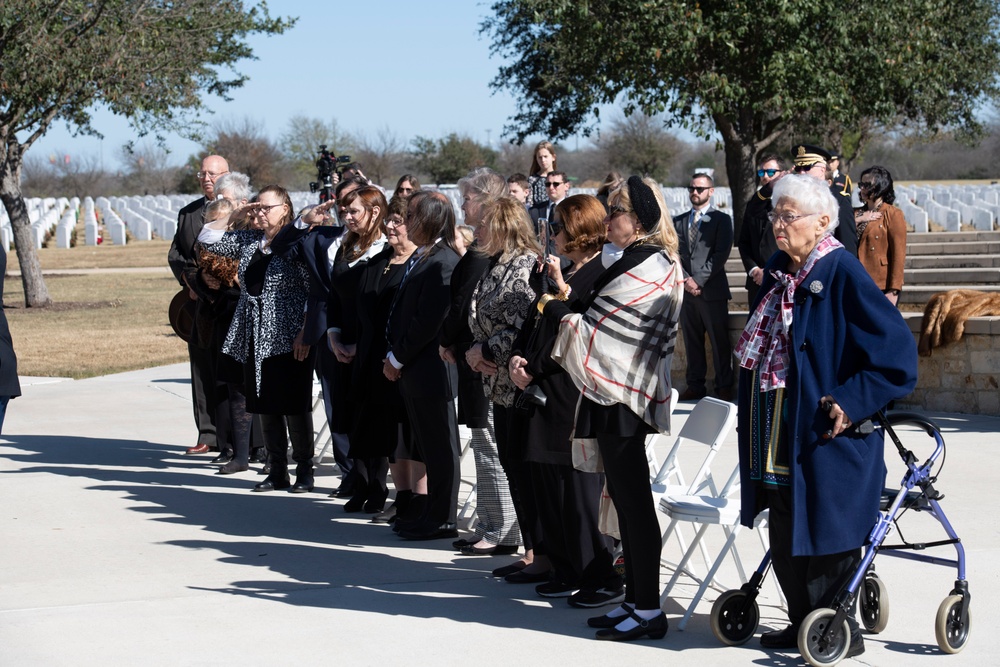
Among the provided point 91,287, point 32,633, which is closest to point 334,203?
point 32,633

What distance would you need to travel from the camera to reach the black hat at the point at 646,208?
5094 millimetres

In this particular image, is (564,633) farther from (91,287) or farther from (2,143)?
(91,287)

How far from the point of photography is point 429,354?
22.5 ft

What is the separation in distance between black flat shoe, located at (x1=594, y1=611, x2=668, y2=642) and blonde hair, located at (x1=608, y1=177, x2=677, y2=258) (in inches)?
57.3

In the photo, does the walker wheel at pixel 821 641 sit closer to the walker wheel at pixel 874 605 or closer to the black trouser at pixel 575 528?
the walker wheel at pixel 874 605

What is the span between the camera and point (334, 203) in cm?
789

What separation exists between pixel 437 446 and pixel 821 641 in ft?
9.40

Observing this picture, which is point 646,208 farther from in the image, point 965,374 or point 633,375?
point 965,374

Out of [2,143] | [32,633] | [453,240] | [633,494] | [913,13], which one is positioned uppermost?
[913,13]

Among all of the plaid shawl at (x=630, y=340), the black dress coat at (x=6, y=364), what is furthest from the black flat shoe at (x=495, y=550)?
the black dress coat at (x=6, y=364)

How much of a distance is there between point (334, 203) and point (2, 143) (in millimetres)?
13992

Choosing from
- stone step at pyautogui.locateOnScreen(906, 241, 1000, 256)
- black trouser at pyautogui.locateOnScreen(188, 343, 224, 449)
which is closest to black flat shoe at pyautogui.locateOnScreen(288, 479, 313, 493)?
black trouser at pyautogui.locateOnScreen(188, 343, 224, 449)

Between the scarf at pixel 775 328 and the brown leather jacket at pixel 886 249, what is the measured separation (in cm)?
542

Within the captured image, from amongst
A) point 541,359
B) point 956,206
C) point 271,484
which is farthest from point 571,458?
point 956,206
